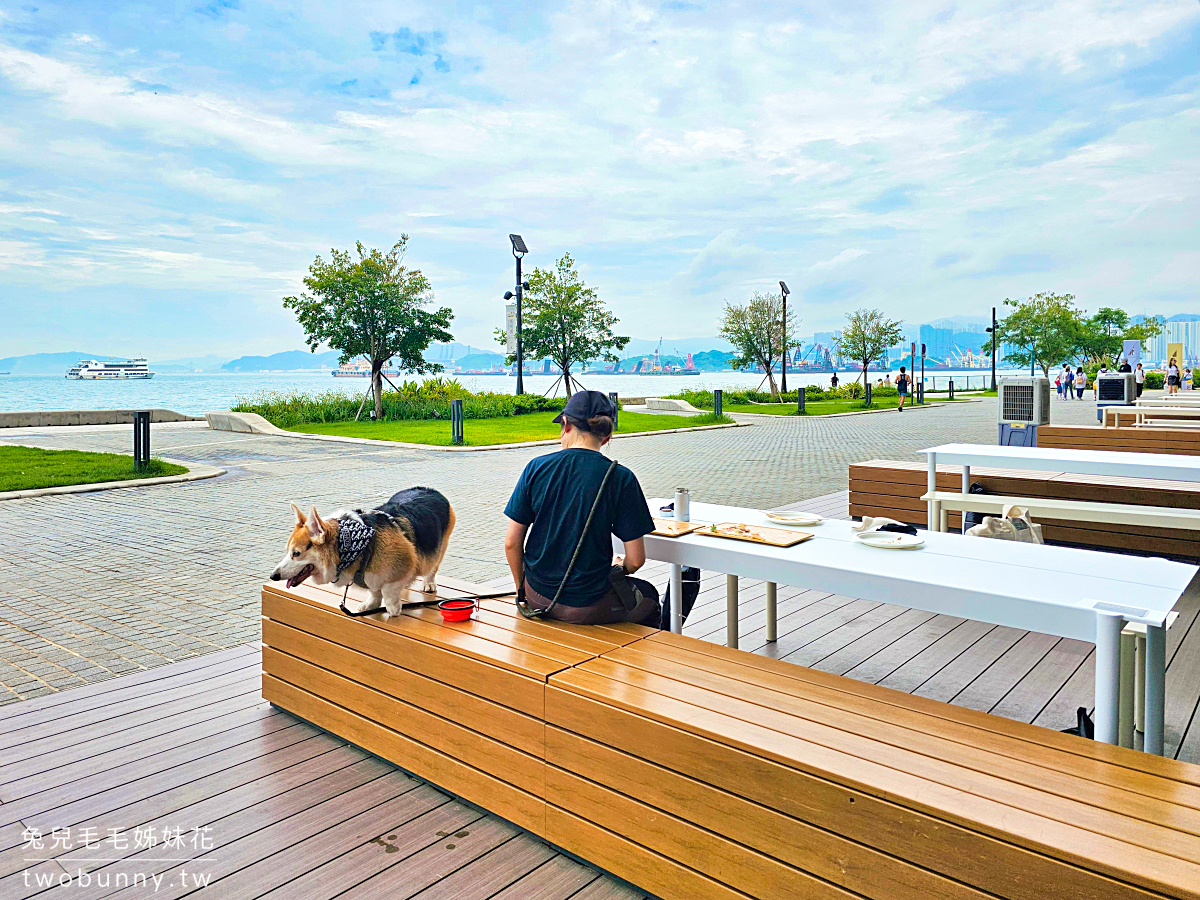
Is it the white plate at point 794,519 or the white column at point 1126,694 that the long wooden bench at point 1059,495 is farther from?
the white column at point 1126,694

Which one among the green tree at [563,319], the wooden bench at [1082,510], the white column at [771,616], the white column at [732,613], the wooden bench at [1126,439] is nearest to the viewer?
the white column at [732,613]

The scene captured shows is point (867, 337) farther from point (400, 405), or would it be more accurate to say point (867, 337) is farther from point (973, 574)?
point (973, 574)

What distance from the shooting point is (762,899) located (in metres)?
2.13

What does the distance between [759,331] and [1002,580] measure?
135ft

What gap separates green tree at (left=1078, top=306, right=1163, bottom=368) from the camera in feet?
206

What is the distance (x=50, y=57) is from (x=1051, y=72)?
4858cm

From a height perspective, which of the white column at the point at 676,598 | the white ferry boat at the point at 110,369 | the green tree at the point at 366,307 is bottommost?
the white column at the point at 676,598

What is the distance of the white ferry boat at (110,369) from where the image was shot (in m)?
122

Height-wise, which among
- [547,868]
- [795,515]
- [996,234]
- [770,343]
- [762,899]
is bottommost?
[547,868]

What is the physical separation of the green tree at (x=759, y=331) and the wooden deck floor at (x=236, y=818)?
40.3 m

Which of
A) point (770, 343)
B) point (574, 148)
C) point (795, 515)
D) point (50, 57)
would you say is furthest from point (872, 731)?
point (574, 148)

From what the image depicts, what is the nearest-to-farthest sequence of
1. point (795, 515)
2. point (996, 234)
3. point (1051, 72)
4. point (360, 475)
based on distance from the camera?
point (795, 515) < point (360, 475) < point (1051, 72) < point (996, 234)

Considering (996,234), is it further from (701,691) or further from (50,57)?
(701,691)

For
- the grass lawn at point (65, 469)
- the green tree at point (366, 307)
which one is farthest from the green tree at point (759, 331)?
the grass lawn at point (65, 469)
